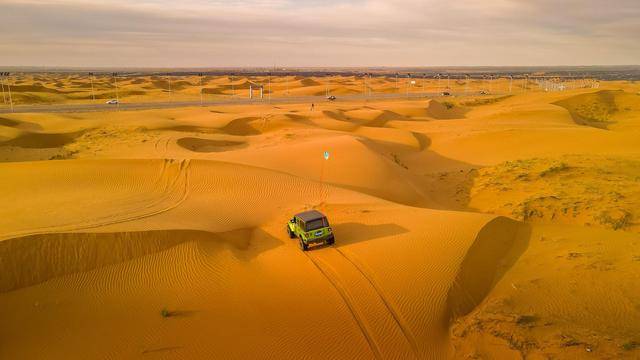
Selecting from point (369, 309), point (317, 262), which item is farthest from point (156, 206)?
point (369, 309)

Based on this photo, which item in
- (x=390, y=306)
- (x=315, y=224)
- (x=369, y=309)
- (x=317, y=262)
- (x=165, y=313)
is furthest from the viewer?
(x=315, y=224)

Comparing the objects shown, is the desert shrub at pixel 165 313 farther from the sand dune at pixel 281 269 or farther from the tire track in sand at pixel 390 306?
the tire track in sand at pixel 390 306

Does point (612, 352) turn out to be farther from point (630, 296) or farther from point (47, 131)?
point (47, 131)

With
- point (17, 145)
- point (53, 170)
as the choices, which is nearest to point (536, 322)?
point (53, 170)

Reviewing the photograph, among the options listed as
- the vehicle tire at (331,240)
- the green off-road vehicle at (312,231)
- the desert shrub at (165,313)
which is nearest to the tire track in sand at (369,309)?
the green off-road vehicle at (312,231)

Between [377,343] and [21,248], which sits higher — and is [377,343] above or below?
below

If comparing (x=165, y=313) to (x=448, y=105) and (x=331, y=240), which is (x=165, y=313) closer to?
(x=331, y=240)
